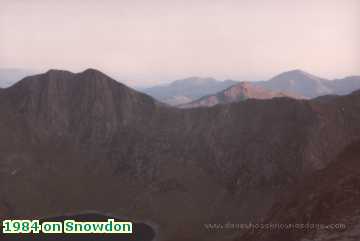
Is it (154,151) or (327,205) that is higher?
(154,151)

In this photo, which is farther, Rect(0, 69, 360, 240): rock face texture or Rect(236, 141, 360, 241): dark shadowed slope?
Rect(0, 69, 360, 240): rock face texture

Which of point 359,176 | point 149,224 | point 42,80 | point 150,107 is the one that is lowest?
point 149,224

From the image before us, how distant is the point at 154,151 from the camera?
409 feet

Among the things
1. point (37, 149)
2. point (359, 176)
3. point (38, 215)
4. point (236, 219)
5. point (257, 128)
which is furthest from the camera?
point (37, 149)

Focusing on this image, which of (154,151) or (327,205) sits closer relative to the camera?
(327,205)

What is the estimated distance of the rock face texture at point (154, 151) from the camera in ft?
352

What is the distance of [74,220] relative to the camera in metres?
103

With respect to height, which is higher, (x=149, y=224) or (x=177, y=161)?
(x=177, y=161)

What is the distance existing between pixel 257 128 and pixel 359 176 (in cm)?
5932

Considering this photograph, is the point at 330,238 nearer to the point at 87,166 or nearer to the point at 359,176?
the point at 359,176

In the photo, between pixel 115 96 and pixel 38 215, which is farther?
Result: pixel 115 96

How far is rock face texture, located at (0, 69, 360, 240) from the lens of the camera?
4230 inches

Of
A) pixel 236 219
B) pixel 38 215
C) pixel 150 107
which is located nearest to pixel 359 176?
pixel 236 219

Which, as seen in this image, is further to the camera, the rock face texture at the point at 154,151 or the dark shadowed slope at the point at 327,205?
the rock face texture at the point at 154,151
